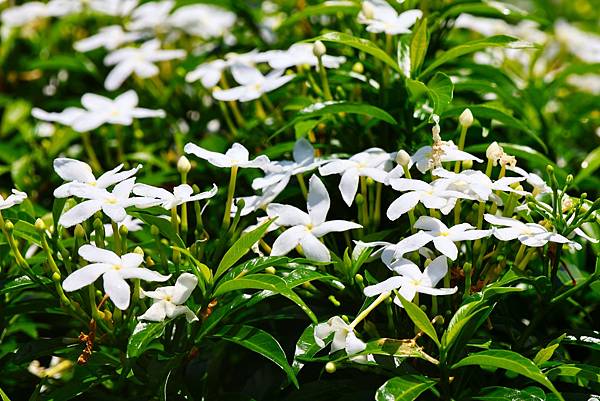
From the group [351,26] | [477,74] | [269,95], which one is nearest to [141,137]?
[269,95]

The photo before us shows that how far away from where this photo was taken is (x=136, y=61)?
7.33ft

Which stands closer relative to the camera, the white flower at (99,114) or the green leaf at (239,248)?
the green leaf at (239,248)

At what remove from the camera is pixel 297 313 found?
57.2 inches

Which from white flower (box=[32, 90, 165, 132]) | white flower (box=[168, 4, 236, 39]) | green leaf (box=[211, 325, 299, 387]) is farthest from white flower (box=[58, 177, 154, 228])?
white flower (box=[168, 4, 236, 39])

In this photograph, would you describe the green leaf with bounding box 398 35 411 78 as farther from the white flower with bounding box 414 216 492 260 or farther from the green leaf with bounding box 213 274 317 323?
the green leaf with bounding box 213 274 317 323

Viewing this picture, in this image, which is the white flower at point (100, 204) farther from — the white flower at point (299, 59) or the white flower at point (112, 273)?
the white flower at point (299, 59)

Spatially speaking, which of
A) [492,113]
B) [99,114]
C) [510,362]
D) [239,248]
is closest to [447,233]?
[510,362]

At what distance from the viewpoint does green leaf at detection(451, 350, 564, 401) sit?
117 cm

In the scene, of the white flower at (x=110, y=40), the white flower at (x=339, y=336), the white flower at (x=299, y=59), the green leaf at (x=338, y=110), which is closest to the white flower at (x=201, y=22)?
the white flower at (x=110, y=40)

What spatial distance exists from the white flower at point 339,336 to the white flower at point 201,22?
1.37 meters

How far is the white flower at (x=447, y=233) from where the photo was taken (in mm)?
1279

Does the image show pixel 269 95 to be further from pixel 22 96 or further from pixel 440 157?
pixel 22 96

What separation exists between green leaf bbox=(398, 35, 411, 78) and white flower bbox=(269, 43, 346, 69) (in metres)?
0.15

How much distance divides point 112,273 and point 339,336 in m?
0.35
